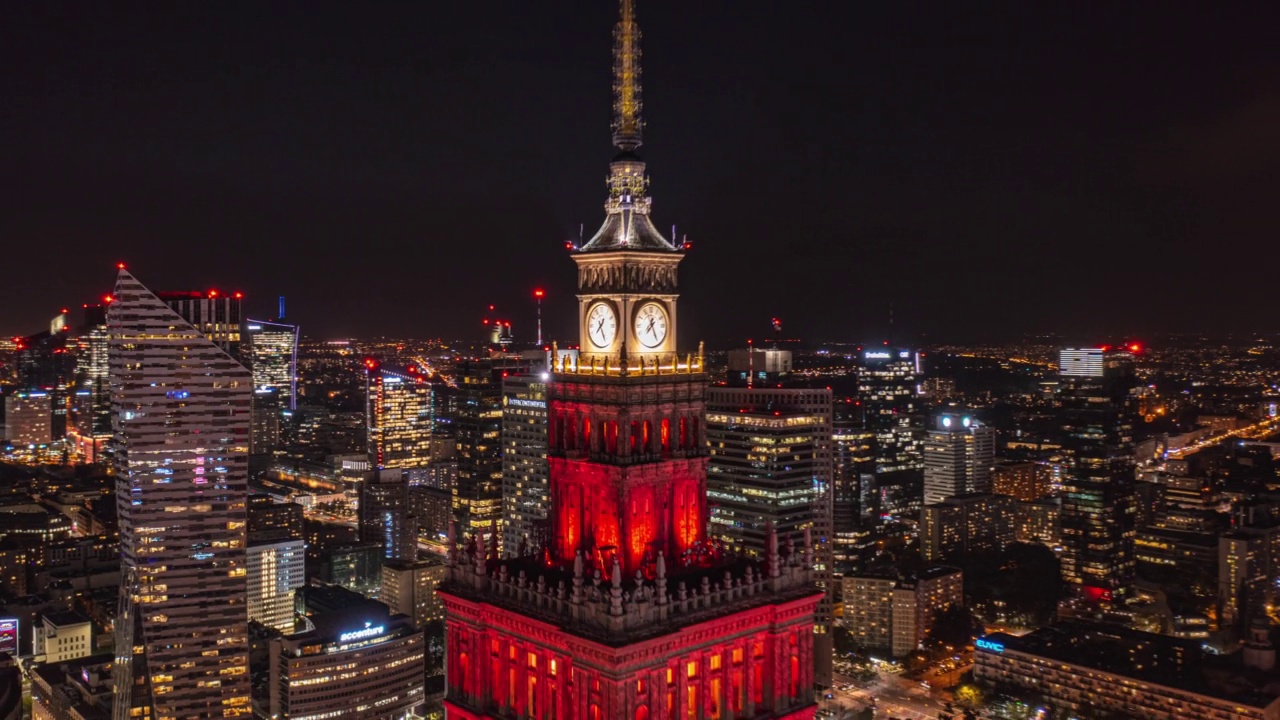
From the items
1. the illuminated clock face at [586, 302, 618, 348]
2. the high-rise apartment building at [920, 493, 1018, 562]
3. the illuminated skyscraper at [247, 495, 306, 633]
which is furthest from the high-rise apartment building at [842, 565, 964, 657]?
the illuminated clock face at [586, 302, 618, 348]

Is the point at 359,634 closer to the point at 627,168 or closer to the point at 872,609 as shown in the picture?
the point at 872,609

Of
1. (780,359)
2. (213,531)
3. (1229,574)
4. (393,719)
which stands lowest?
(393,719)

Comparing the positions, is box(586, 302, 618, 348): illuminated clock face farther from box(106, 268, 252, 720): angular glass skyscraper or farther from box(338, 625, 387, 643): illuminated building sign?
box(338, 625, 387, 643): illuminated building sign

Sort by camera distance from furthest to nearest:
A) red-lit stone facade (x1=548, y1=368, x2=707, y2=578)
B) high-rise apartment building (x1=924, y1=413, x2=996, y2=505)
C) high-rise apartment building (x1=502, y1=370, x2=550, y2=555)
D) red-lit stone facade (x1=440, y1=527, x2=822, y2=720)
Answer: high-rise apartment building (x1=924, y1=413, x2=996, y2=505), high-rise apartment building (x1=502, y1=370, x2=550, y2=555), red-lit stone facade (x1=548, y1=368, x2=707, y2=578), red-lit stone facade (x1=440, y1=527, x2=822, y2=720)

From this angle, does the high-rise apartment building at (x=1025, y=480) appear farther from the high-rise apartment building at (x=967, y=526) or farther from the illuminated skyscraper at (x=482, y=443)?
the illuminated skyscraper at (x=482, y=443)

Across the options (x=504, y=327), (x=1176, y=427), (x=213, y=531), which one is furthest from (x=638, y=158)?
Result: (x=1176, y=427)

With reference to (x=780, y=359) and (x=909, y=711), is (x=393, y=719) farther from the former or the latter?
(x=780, y=359)
